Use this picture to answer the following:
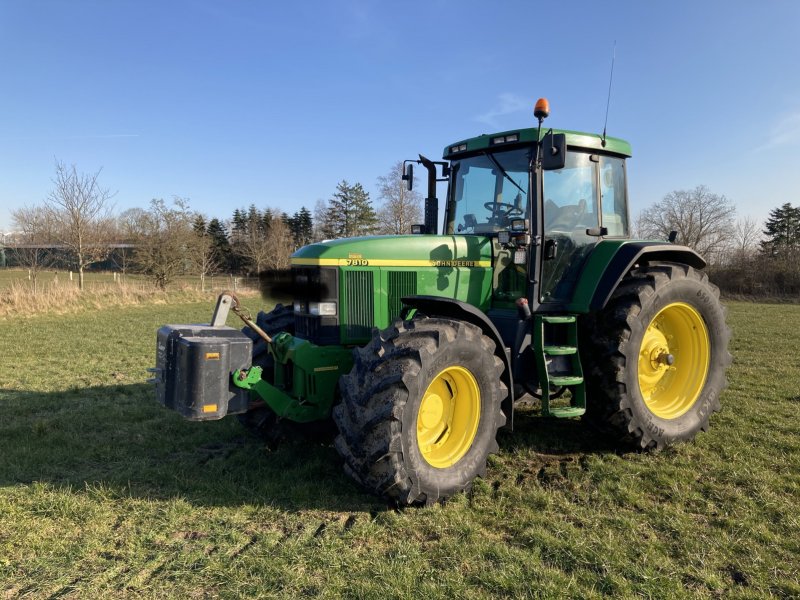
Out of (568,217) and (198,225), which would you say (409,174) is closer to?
(568,217)

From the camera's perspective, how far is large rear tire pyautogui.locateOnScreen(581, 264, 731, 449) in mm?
4629

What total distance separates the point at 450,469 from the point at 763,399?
506 centimetres

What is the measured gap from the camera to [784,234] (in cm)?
3866

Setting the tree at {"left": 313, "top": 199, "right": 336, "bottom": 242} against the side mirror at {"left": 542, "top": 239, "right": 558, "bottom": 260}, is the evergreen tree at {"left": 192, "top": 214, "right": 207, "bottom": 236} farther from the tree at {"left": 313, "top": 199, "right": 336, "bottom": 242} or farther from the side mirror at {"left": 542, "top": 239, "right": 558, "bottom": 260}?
the side mirror at {"left": 542, "top": 239, "right": 558, "bottom": 260}

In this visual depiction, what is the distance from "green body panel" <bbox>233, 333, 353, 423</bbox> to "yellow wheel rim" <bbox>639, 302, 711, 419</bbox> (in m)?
2.87

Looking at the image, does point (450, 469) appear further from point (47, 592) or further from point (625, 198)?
point (625, 198)

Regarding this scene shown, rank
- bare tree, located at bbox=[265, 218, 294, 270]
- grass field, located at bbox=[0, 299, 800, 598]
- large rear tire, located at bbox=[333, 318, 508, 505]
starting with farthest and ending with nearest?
1. bare tree, located at bbox=[265, 218, 294, 270]
2. large rear tire, located at bbox=[333, 318, 508, 505]
3. grass field, located at bbox=[0, 299, 800, 598]

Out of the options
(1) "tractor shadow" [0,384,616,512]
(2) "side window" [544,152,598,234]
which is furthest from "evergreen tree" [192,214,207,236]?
(2) "side window" [544,152,598,234]

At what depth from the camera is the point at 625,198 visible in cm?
553

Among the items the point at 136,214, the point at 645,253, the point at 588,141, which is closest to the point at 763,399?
the point at 645,253

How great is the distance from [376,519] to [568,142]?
11.6ft

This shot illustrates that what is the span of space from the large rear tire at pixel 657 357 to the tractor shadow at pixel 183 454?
1.63ft

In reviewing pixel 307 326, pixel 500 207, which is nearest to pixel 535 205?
pixel 500 207

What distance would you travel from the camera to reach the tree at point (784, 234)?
35.0m
